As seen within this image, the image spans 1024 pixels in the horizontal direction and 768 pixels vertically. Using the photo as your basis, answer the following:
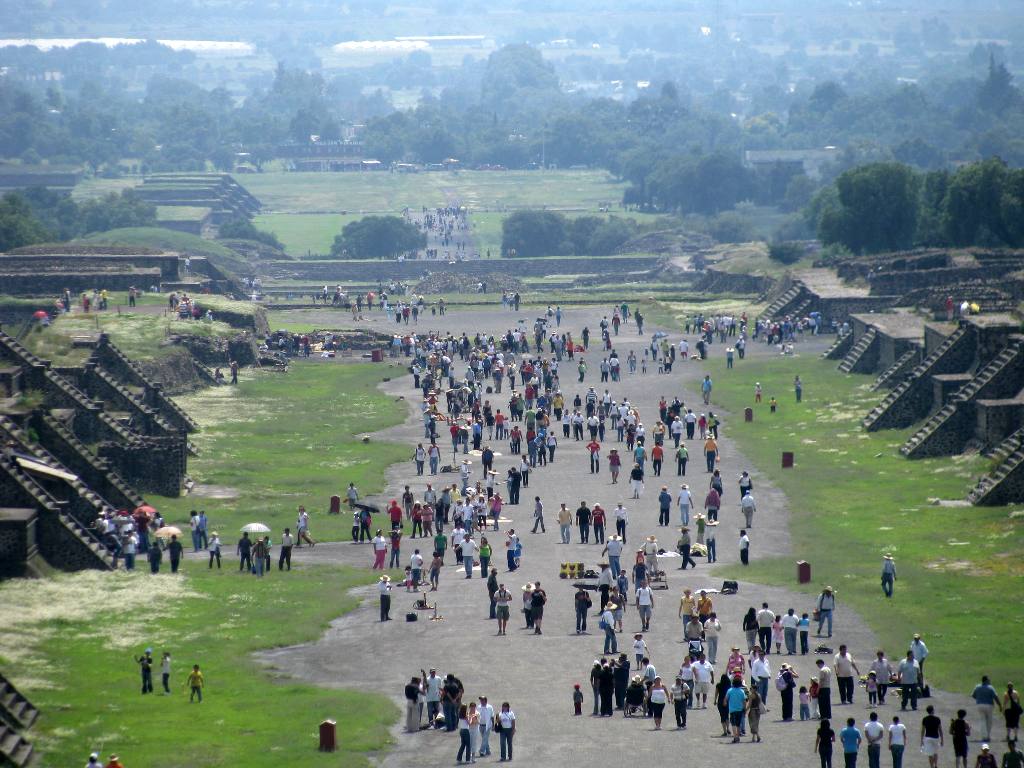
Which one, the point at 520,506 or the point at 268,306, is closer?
A: the point at 520,506

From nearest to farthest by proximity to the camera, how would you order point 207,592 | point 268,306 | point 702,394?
point 207,592 → point 702,394 → point 268,306

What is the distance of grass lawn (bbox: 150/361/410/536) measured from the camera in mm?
60281

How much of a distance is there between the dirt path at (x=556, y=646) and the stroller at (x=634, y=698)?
23cm

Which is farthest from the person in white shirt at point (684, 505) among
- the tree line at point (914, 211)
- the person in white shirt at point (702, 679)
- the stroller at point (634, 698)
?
the tree line at point (914, 211)

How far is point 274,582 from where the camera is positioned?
5156 centimetres

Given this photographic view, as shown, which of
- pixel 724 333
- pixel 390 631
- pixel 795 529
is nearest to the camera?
pixel 390 631

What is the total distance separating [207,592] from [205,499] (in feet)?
38.7

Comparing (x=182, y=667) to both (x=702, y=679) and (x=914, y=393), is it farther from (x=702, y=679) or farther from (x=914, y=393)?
(x=914, y=393)

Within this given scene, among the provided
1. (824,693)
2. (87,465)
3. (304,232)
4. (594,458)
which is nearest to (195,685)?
(824,693)

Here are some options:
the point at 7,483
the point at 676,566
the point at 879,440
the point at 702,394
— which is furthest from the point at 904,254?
the point at 7,483

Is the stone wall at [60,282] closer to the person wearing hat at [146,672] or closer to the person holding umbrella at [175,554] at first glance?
the person holding umbrella at [175,554]

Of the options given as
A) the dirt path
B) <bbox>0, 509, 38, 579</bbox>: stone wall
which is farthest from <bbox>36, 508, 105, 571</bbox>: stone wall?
the dirt path

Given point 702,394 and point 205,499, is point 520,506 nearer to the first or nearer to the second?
point 205,499

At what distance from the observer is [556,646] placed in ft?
147
